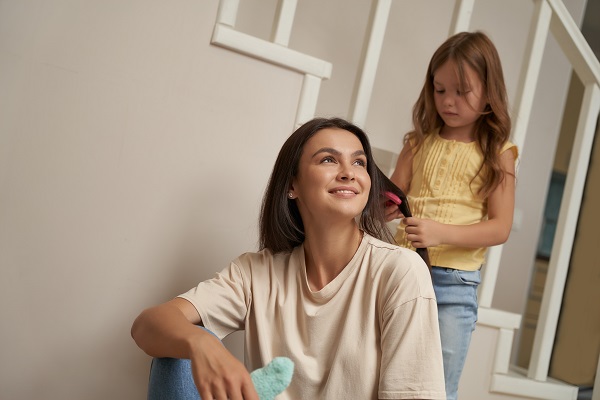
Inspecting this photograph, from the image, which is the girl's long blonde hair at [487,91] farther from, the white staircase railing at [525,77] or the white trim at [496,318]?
the white trim at [496,318]

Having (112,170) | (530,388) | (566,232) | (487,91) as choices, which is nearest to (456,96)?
(487,91)

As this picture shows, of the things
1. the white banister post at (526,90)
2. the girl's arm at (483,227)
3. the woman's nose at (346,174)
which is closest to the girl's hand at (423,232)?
the girl's arm at (483,227)

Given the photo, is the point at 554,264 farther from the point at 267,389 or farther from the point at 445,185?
the point at 267,389

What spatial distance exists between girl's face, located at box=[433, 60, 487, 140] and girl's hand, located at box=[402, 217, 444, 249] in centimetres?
29

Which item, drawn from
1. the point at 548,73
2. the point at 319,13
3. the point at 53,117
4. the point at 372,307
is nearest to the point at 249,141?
the point at 53,117

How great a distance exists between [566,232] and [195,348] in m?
1.35

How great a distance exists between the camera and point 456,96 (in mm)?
1637

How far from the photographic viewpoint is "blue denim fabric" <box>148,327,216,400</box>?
3.84 feet

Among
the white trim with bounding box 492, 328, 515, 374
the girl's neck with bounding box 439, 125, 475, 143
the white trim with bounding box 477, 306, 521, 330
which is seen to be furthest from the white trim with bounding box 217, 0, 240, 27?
the white trim with bounding box 492, 328, 515, 374

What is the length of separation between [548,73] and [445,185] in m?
1.53

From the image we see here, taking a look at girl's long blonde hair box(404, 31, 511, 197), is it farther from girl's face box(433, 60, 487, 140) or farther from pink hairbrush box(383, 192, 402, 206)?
pink hairbrush box(383, 192, 402, 206)

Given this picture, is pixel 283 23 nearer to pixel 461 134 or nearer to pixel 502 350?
pixel 461 134

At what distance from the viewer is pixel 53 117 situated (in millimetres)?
1466

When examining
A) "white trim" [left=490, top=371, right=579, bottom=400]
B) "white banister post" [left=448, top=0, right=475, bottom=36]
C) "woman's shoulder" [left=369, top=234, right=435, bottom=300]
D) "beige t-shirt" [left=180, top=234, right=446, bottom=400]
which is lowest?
"white trim" [left=490, top=371, right=579, bottom=400]
